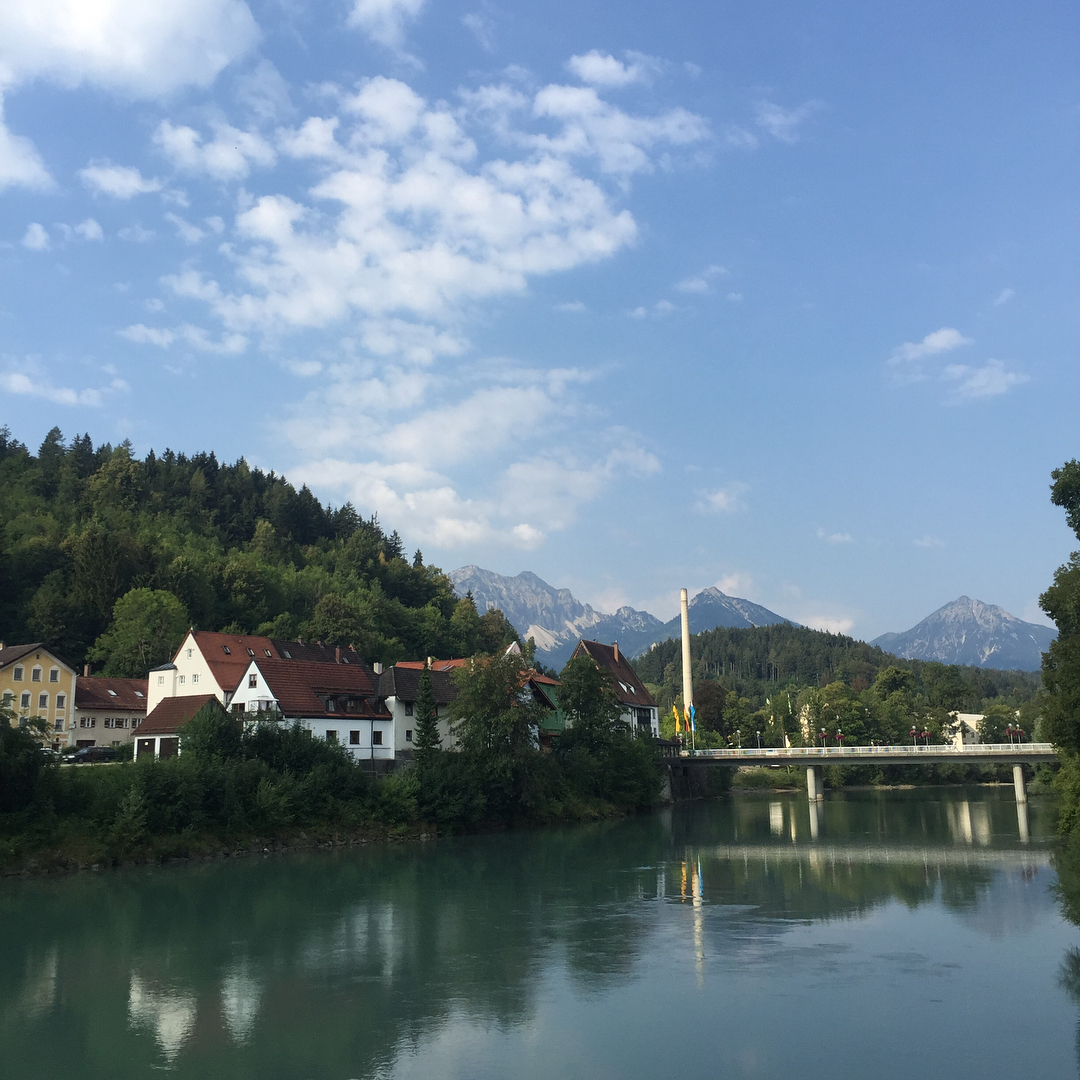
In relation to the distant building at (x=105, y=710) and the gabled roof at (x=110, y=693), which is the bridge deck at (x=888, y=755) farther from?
the distant building at (x=105, y=710)

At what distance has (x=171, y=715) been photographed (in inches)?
2421

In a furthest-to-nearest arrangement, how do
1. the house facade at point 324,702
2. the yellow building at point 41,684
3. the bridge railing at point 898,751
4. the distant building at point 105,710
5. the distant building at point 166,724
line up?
the bridge railing at point 898,751 < the distant building at point 105,710 < the yellow building at point 41,684 < the house facade at point 324,702 < the distant building at point 166,724

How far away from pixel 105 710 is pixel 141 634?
13678 mm

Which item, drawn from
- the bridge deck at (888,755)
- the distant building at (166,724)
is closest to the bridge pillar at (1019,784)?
the bridge deck at (888,755)

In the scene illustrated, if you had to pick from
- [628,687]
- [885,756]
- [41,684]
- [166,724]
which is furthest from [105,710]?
[885,756]

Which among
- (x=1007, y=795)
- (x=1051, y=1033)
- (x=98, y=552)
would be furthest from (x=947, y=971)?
(x=98, y=552)

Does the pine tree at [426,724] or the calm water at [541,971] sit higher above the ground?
the pine tree at [426,724]

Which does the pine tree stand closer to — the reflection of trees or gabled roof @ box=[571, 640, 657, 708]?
the reflection of trees

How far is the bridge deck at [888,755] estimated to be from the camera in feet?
265

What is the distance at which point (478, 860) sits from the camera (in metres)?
47.8

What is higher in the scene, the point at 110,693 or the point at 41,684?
the point at 41,684

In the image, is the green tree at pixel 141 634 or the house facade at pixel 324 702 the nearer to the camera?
the house facade at pixel 324 702

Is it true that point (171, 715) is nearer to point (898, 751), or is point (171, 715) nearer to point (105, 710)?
point (105, 710)

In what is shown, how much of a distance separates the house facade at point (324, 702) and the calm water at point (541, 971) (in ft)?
49.5
